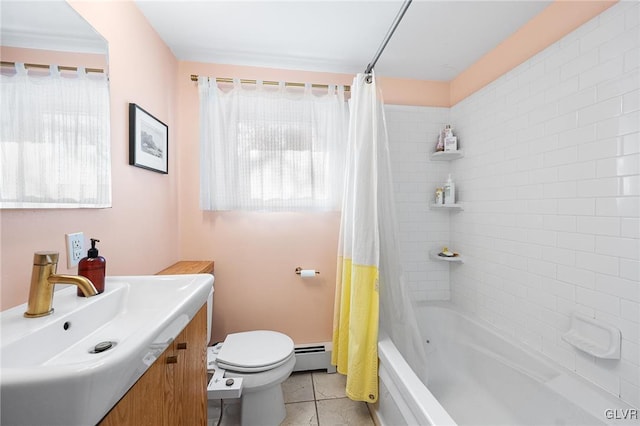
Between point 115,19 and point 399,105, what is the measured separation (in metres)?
1.92

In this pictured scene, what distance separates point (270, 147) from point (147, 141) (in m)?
0.78

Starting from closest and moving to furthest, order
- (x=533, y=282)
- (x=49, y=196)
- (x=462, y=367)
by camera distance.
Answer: (x=49, y=196) < (x=533, y=282) < (x=462, y=367)

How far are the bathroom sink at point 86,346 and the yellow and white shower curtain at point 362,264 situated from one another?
0.86 m

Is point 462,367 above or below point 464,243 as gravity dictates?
below

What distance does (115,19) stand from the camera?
1246 millimetres

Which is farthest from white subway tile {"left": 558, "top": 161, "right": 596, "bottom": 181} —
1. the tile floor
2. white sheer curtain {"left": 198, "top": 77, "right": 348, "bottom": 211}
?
the tile floor

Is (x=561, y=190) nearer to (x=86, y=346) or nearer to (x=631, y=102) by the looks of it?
(x=631, y=102)

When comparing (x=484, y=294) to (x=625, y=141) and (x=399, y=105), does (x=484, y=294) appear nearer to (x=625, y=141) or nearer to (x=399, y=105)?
(x=625, y=141)

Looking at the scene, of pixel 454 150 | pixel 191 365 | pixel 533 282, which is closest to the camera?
pixel 191 365

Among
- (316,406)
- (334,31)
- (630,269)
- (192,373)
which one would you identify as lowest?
(316,406)

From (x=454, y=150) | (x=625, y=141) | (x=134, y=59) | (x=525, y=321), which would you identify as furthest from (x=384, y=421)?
(x=134, y=59)

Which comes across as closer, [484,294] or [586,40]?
[586,40]

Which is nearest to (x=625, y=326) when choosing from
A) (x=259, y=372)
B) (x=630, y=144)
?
(x=630, y=144)

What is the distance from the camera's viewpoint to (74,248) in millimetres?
965
